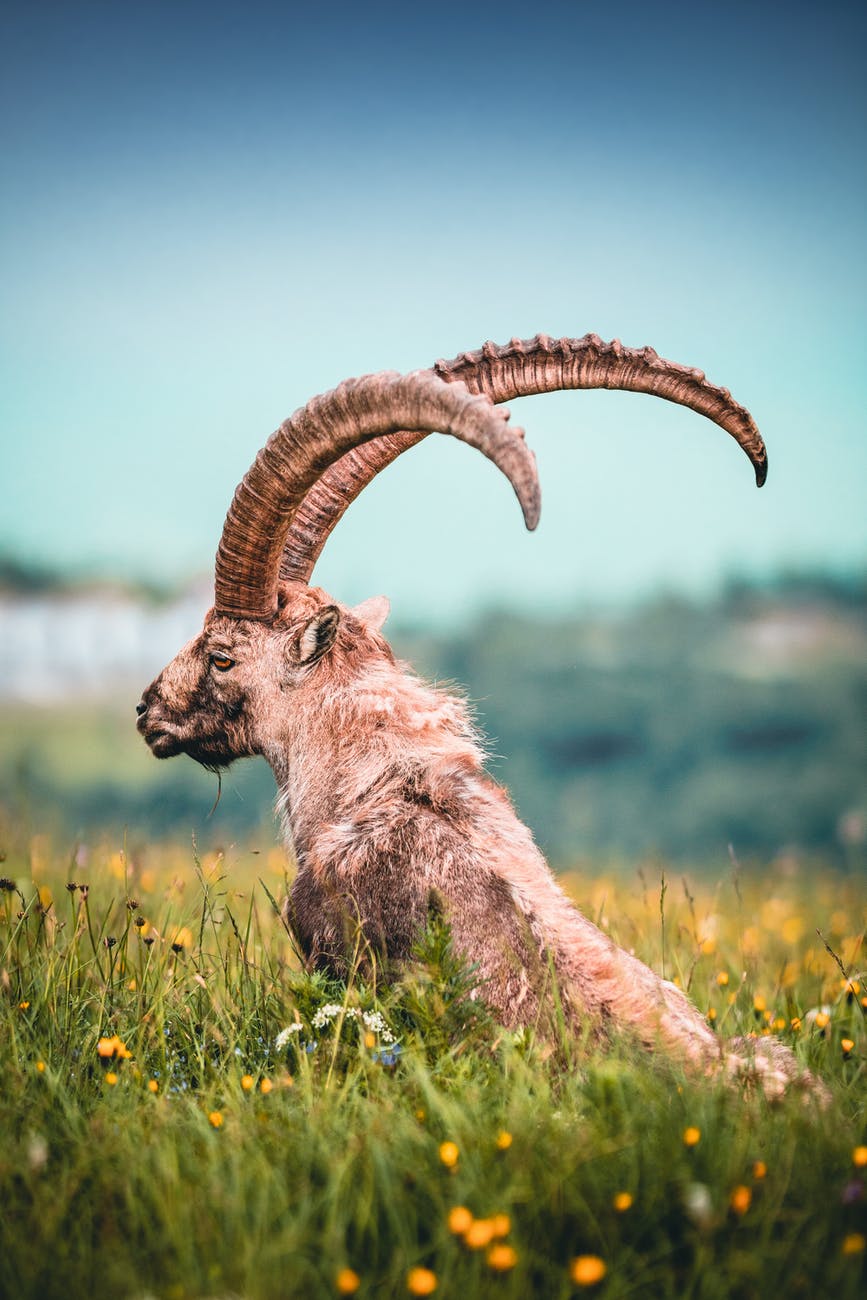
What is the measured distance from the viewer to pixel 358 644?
5.25 meters

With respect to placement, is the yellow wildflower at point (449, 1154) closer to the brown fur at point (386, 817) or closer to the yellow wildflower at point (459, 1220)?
the yellow wildflower at point (459, 1220)

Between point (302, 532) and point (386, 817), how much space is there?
6.07ft

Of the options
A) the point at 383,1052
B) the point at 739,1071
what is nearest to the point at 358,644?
the point at 383,1052

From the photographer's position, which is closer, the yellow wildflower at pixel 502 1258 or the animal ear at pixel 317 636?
Result: the yellow wildflower at pixel 502 1258

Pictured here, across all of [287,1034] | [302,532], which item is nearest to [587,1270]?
[287,1034]

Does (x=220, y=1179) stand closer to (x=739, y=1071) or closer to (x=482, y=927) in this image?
(x=482, y=927)

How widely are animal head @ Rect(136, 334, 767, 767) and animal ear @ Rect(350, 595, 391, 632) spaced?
471mm

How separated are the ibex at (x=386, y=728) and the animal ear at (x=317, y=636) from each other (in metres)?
0.01

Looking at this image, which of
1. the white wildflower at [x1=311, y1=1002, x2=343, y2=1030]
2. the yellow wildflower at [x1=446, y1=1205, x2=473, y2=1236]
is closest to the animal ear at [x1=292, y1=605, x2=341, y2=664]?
the white wildflower at [x1=311, y1=1002, x2=343, y2=1030]

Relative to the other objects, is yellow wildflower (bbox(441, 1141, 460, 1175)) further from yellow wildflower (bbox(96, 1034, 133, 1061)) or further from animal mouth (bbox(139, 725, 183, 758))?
animal mouth (bbox(139, 725, 183, 758))

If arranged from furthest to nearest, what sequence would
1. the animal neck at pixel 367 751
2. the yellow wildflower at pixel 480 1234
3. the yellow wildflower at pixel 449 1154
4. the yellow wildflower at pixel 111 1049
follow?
the animal neck at pixel 367 751 < the yellow wildflower at pixel 111 1049 < the yellow wildflower at pixel 449 1154 < the yellow wildflower at pixel 480 1234

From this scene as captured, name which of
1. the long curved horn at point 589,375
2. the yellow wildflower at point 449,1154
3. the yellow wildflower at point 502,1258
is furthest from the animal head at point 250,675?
the yellow wildflower at point 502,1258

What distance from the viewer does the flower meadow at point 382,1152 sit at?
2723 mm

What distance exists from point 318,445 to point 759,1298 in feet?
11.8
